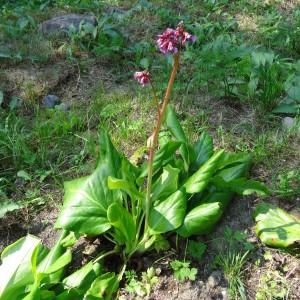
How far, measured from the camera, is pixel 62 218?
2727 mm

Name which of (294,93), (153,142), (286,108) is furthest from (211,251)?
(294,93)

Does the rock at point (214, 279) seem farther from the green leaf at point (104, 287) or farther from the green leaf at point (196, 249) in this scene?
the green leaf at point (104, 287)

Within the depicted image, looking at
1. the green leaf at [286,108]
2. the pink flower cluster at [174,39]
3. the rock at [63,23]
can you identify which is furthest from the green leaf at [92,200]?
the rock at [63,23]

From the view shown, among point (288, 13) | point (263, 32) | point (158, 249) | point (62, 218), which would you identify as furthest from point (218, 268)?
point (288, 13)

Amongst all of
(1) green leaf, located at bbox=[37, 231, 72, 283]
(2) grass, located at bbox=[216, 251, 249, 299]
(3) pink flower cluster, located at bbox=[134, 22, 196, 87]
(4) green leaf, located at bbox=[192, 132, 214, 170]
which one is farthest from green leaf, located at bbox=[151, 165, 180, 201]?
(3) pink flower cluster, located at bbox=[134, 22, 196, 87]

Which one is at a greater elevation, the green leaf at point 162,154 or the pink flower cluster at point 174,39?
the pink flower cluster at point 174,39

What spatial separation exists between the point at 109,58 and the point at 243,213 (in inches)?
91.2

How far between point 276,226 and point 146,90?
1855 mm

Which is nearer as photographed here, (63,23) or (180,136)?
(180,136)

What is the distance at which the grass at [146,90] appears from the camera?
349 cm

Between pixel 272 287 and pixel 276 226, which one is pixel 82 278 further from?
pixel 276 226

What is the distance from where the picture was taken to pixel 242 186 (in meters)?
2.98

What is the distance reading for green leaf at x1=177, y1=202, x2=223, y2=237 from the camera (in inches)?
106

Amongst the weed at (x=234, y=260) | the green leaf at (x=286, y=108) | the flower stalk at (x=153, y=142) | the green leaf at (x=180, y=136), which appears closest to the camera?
the flower stalk at (x=153, y=142)
